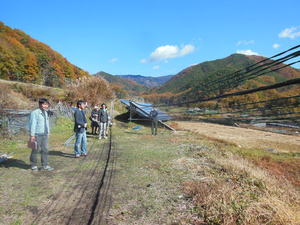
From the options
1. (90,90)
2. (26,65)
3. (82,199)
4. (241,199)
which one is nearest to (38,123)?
(82,199)

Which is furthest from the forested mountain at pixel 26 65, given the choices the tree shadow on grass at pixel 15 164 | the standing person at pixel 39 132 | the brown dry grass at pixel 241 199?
the brown dry grass at pixel 241 199

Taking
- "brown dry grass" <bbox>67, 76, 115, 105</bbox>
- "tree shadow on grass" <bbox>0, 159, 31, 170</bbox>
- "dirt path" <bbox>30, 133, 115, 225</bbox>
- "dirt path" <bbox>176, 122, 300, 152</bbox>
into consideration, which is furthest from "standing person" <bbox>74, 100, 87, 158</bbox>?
"brown dry grass" <bbox>67, 76, 115, 105</bbox>

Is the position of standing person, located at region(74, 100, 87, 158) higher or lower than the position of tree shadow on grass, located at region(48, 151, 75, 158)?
higher

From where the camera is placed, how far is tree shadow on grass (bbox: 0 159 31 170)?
5363 mm

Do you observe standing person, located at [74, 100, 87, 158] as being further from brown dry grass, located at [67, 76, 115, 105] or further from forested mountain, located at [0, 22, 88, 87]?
forested mountain, located at [0, 22, 88, 87]

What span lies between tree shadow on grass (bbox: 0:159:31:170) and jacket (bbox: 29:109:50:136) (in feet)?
3.51

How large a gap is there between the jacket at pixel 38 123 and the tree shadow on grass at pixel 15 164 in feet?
3.51

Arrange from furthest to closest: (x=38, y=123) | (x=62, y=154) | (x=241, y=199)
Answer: (x=62, y=154), (x=38, y=123), (x=241, y=199)

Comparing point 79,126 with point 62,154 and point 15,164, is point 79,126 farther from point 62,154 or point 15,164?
point 15,164

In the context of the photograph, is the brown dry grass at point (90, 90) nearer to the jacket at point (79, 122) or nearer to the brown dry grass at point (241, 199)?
the jacket at point (79, 122)

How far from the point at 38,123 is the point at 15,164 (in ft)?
5.10

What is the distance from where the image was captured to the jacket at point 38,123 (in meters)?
4.86

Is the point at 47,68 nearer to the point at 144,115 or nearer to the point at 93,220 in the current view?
the point at 144,115

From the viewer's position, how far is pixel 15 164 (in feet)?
18.3
